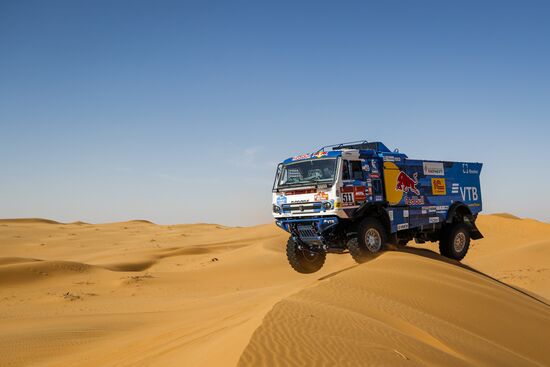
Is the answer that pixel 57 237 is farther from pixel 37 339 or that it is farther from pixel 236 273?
pixel 37 339

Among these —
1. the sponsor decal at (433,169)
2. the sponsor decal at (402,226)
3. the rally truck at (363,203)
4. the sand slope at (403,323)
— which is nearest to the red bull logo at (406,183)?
the rally truck at (363,203)

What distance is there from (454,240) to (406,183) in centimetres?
263

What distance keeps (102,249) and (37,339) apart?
26.7 m

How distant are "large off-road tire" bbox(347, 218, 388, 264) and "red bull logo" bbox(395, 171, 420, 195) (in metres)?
1.39

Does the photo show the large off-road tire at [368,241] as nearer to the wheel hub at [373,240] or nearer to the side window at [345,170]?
the wheel hub at [373,240]

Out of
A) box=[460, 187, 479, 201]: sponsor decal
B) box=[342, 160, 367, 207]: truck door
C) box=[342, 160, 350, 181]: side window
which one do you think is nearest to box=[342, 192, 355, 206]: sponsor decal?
box=[342, 160, 367, 207]: truck door

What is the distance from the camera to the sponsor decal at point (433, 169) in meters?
13.6

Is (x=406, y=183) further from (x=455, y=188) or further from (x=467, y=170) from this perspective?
(x=467, y=170)

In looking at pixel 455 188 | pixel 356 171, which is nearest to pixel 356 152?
pixel 356 171

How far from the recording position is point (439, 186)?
1395cm

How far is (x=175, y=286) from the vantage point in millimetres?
17797

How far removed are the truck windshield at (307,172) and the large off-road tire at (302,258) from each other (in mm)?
1659

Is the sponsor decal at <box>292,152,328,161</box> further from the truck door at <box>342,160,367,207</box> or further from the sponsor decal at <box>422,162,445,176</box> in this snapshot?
the sponsor decal at <box>422,162,445,176</box>

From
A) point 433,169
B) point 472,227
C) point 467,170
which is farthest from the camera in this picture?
point 467,170
